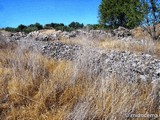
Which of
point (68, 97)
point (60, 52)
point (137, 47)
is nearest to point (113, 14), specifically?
point (137, 47)

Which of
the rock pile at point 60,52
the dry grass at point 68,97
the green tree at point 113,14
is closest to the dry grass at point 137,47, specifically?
the rock pile at point 60,52

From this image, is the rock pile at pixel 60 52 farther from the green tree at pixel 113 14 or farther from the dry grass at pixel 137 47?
the green tree at pixel 113 14

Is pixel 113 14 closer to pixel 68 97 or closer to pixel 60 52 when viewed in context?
pixel 60 52

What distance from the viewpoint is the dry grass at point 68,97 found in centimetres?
297

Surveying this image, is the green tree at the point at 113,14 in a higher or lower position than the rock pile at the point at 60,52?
higher

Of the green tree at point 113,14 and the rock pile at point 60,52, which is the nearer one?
the rock pile at point 60,52

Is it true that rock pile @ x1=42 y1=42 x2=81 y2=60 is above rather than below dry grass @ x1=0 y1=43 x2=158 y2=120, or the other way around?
above

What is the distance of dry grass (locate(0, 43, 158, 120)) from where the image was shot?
2.97 meters

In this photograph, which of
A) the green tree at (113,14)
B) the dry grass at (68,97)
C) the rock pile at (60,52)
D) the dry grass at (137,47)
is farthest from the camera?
the green tree at (113,14)

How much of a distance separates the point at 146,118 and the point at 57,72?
1766 mm

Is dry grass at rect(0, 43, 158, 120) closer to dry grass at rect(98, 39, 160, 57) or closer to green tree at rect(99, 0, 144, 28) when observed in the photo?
dry grass at rect(98, 39, 160, 57)

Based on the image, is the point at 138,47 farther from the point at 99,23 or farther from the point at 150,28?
the point at 99,23

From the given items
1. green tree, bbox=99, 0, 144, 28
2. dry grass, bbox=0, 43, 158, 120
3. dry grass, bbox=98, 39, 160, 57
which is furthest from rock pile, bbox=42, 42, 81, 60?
green tree, bbox=99, 0, 144, 28

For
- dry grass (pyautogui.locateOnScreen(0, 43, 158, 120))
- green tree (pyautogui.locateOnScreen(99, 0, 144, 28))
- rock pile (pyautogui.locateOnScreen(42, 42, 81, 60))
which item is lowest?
dry grass (pyautogui.locateOnScreen(0, 43, 158, 120))
